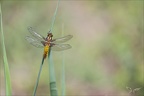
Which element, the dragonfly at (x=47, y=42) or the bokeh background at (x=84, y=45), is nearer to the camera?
the dragonfly at (x=47, y=42)

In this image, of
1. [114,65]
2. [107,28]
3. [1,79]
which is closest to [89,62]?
[114,65]

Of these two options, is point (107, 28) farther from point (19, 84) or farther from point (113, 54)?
point (19, 84)

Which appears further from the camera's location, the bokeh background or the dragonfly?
the bokeh background

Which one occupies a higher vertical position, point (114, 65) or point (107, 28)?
point (107, 28)

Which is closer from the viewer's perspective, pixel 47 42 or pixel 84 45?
pixel 47 42

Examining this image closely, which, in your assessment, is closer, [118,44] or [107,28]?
[118,44]

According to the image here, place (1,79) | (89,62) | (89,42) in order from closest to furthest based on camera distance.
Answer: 1. (1,79)
2. (89,62)
3. (89,42)

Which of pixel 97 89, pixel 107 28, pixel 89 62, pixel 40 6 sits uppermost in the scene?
pixel 40 6

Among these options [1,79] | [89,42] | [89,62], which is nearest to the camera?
[1,79]
